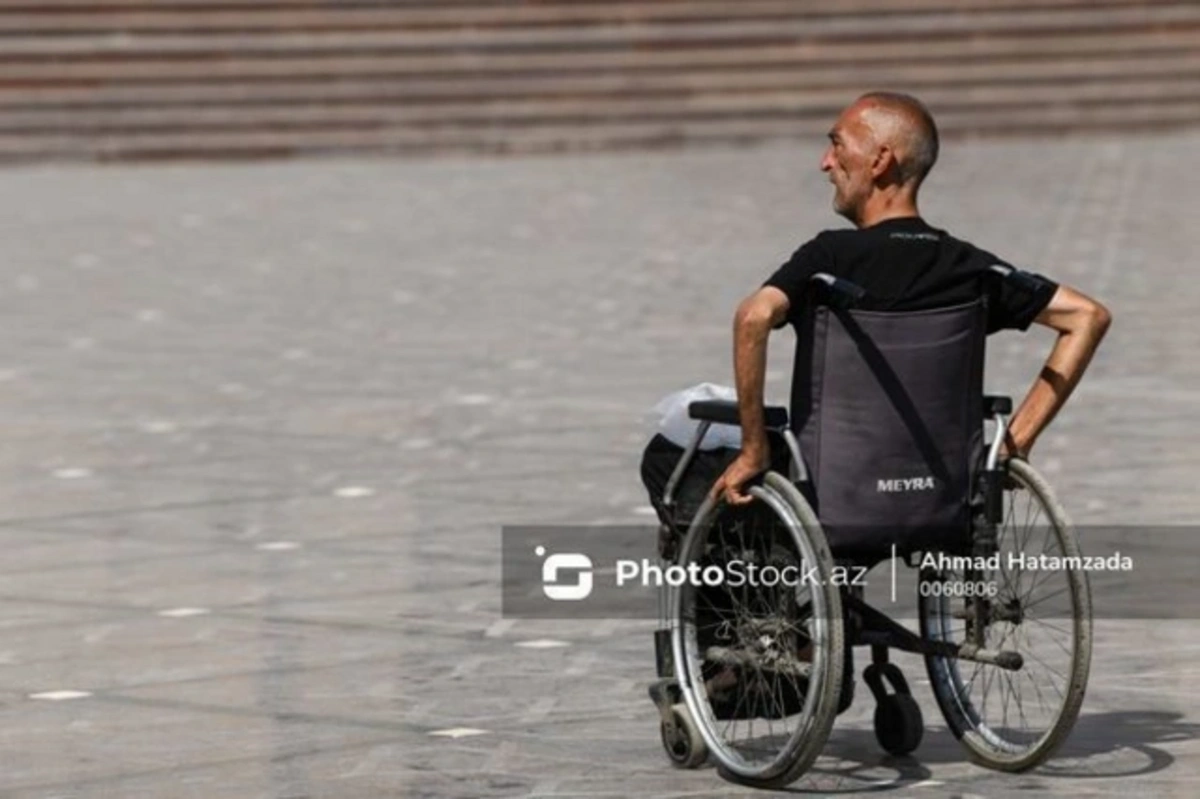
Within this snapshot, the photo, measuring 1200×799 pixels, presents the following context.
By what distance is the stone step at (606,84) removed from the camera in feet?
77.2

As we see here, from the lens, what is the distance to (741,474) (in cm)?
534

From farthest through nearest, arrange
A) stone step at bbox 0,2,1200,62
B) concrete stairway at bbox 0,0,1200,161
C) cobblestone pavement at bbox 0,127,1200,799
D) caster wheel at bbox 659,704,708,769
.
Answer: stone step at bbox 0,2,1200,62 → concrete stairway at bbox 0,0,1200,161 → cobblestone pavement at bbox 0,127,1200,799 → caster wheel at bbox 659,704,708,769

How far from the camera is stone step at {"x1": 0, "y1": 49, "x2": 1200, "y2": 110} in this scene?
23.5 meters

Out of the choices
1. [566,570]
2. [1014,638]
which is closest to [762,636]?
[1014,638]

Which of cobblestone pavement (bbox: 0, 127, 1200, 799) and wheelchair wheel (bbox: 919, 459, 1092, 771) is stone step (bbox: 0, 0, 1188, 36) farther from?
wheelchair wheel (bbox: 919, 459, 1092, 771)

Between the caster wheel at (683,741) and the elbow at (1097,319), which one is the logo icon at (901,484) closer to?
the elbow at (1097,319)

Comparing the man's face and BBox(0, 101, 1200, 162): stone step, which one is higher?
BBox(0, 101, 1200, 162): stone step

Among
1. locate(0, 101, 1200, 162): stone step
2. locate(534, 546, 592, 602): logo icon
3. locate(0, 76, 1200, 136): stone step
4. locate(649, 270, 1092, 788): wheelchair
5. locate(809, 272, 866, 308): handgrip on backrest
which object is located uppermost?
locate(0, 76, 1200, 136): stone step

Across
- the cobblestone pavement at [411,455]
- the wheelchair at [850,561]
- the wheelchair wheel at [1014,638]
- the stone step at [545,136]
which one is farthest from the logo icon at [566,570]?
the stone step at [545,136]

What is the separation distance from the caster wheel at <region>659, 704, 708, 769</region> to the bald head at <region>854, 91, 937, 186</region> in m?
1.00

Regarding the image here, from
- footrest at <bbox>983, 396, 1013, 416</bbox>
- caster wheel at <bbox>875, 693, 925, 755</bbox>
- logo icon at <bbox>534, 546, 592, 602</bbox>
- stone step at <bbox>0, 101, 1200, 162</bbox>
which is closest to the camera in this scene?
footrest at <bbox>983, 396, 1013, 416</bbox>

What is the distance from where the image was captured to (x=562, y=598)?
7.54 meters

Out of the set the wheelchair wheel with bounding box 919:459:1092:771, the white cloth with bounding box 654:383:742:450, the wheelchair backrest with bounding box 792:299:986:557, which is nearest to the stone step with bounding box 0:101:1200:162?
the wheelchair wheel with bounding box 919:459:1092:771

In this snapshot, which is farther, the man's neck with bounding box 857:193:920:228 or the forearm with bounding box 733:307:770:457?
the man's neck with bounding box 857:193:920:228
